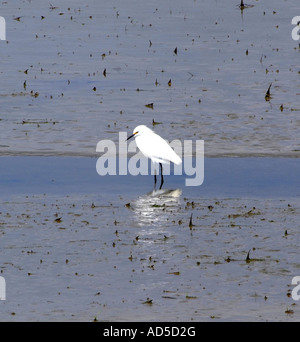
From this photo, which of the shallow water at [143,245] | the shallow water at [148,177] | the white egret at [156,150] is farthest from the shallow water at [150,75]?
the shallow water at [143,245]

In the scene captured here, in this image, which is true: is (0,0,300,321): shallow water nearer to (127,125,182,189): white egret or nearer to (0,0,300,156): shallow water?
(0,0,300,156): shallow water

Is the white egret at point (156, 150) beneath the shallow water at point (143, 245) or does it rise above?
above

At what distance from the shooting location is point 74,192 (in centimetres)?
1852

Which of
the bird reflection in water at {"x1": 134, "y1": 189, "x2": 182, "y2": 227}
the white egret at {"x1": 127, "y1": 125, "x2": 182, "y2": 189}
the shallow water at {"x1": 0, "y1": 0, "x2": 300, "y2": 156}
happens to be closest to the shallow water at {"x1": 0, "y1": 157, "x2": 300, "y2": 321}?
the bird reflection in water at {"x1": 134, "y1": 189, "x2": 182, "y2": 227}

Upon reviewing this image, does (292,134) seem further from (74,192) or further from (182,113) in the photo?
(74,192)

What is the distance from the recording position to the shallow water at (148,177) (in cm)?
1337

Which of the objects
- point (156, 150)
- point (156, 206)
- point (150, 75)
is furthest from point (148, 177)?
point (150, 75)

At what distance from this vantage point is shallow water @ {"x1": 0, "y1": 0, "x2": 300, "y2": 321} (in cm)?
1337

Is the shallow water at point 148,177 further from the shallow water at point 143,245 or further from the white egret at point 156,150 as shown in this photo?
the white egret at point 156,150

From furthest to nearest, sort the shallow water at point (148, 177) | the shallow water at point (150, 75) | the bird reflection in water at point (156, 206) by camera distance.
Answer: the shallow water at point (150, 75) → the bird reflection in water at point (156, 206) → the shallow water at point (148, 177)

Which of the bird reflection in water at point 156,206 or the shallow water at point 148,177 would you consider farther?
the bird reflection in water at point 156,206

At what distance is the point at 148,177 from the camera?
20.0 m

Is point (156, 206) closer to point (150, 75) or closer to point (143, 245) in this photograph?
point (143, 245)

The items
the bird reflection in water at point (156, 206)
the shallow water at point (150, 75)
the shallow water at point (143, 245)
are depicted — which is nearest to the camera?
the shallow water at point (143, 245)
